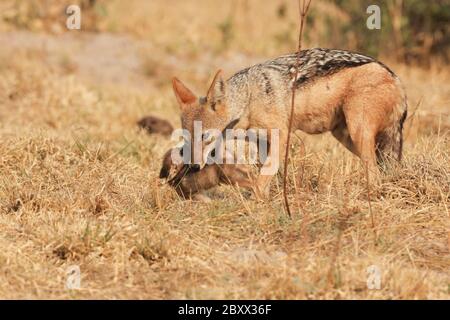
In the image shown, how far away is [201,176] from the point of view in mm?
6746

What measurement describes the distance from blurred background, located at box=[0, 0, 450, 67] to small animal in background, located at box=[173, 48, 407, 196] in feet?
21.1

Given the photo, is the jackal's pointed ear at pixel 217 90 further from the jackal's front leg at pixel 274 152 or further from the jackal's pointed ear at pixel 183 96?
the jackal's front leg at pixel 274 152

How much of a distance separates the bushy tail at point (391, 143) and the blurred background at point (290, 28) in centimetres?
644

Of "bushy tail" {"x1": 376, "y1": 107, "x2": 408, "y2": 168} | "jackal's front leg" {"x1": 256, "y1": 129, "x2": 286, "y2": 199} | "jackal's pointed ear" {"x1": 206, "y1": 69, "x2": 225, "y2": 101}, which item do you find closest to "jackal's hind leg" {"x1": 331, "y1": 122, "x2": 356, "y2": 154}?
"bushy tail" {"x1": 376, "y1": 107, "x2": 408, "y2": 168}

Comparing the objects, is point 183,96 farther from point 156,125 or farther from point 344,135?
point 156,125

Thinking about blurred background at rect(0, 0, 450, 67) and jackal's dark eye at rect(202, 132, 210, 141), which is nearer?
jackal's dark eye at rect(202, 132, 210, 141)

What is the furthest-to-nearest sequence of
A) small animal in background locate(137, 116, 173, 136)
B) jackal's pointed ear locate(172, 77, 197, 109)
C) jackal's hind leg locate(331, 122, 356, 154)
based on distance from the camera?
small animal in background locate(137, 116, 173, 136) < jackal's hind leg locate(331, 122, 356, 154) < jackal's pointed ear locate(172, 77, 197, 109)

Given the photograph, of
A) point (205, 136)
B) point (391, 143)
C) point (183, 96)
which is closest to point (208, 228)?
point (205, 136)

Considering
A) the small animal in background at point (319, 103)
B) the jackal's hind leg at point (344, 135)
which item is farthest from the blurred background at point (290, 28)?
the small animal in background at point (319, 103)

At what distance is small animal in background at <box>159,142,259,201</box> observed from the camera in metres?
6.68

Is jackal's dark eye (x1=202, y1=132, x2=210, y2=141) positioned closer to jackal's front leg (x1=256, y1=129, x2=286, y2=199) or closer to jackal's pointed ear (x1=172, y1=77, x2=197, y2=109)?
jackal's pointed ear (x1=172, y1=77, x2=197, y2=109)

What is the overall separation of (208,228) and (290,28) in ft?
30.1
